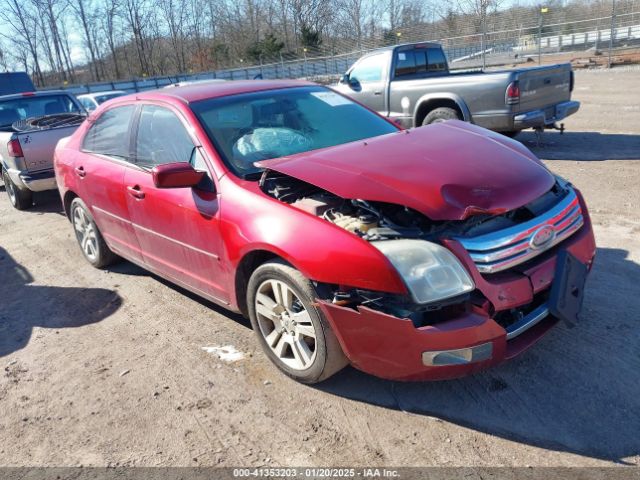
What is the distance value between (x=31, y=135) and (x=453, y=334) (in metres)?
7.45

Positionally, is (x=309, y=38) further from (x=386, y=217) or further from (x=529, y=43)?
(x=386, y=217)

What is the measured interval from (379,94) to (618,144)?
4019 millimetres

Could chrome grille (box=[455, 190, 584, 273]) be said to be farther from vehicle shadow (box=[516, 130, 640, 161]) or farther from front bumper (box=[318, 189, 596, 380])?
vehicle shadow (box=[516, 130, 640, 161])

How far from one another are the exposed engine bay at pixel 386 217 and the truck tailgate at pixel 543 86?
5343 mm

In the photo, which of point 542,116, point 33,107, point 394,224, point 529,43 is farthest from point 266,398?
point 529,43

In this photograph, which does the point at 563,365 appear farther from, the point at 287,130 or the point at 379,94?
the point at 379,94

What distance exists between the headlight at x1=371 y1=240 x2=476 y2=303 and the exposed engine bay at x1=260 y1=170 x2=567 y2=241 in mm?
121

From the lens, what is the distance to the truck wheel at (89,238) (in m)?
5.36

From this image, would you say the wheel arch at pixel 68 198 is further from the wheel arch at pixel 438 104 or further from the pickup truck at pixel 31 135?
the wheel arch at pixel 438 104

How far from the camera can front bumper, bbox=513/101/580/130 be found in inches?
317

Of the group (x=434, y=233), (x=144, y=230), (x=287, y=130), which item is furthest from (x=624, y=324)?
(x=144, y=230)

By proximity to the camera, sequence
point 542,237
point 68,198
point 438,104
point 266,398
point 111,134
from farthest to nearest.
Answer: point 438,104
point 68,198
point 111,134
point 266,398
point 542,237

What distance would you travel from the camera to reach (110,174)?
15.1 ft

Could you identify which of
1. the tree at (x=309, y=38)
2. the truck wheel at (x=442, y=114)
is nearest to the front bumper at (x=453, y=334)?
the truck wheel at (x=442, y=114)
